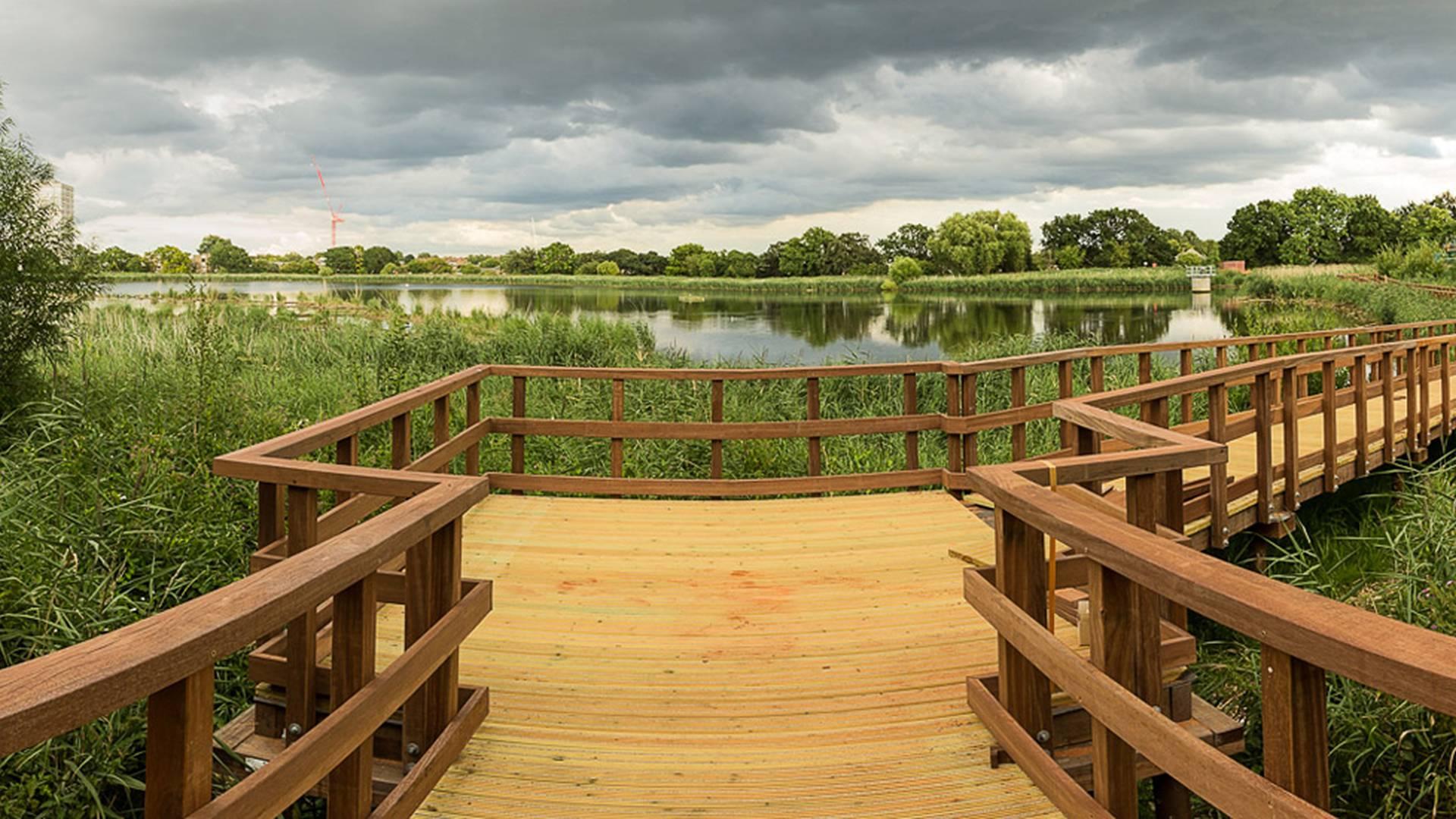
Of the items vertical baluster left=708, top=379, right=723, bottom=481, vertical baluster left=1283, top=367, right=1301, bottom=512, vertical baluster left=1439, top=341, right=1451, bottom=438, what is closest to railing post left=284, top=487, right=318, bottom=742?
vertical baluster left=708, top=379, right=723, bottom=481

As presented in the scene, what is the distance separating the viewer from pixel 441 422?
559cm

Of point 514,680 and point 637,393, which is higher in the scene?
point 637,393

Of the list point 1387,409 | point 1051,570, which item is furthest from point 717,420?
point 1387,409

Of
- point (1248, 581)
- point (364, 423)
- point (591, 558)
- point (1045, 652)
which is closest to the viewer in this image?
point (1248, 581)

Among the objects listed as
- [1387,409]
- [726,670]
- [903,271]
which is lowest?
[726,670]

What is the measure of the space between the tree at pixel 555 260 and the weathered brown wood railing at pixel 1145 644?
8428 centimetres

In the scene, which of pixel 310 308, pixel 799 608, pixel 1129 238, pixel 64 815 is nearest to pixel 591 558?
pixel 799 608

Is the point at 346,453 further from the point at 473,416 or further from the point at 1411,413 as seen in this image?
the point at 1411,413

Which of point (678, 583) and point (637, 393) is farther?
point (637, 393)

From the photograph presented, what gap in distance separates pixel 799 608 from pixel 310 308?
17.1 meters

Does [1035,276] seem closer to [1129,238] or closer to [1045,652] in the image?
[1129,238]

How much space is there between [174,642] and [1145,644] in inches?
90.7

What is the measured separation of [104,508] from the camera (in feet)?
15.8

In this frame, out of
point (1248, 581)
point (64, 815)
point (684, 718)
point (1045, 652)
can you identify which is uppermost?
point (1248, 581)
